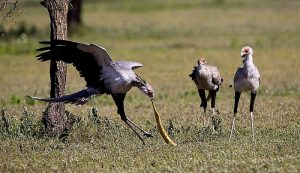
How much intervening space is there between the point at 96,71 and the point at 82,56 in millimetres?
320

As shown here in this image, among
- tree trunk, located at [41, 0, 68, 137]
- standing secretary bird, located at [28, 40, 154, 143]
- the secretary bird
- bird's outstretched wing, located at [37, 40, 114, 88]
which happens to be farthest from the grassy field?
bird's outstretched wing, located at [37, 40, 114, 88]

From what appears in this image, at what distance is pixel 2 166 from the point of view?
10.3m

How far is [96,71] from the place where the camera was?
470 inches

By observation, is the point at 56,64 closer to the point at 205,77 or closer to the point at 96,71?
the point at 96,71

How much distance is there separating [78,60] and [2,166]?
2179 millimetres

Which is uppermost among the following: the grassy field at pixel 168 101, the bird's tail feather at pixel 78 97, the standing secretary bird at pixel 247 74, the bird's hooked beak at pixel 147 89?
the standing secretary bird at pixel 247 74

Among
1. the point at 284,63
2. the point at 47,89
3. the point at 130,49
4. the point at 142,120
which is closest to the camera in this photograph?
the point at 142,120

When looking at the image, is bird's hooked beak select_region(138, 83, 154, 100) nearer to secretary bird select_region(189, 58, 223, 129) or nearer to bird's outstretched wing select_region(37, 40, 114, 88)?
bird's outstretched wing select_region(37, 40, 114, 88)

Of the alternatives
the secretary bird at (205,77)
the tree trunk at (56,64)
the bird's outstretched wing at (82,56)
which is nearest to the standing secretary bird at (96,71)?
the bird's outstretched wing at (82,56)

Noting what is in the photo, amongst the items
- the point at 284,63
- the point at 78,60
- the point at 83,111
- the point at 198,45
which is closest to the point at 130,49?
the point at 198,45

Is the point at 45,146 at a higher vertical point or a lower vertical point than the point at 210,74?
lower

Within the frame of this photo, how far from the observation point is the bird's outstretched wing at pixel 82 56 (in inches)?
457

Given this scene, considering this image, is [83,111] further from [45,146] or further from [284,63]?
[284,63]

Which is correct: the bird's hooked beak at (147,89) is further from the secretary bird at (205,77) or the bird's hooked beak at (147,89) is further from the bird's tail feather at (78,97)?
the secretary bird at (205,77)
